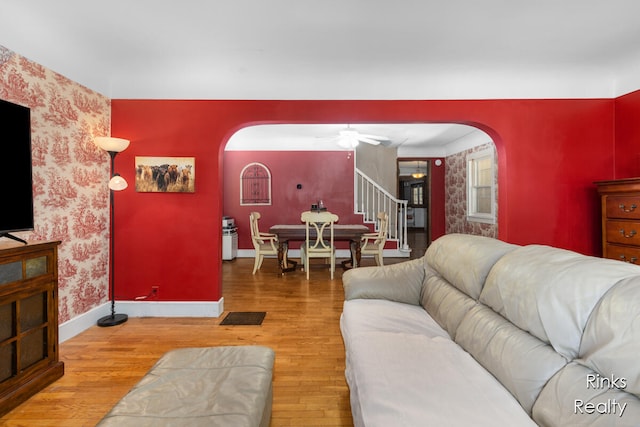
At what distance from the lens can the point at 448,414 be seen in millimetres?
1103

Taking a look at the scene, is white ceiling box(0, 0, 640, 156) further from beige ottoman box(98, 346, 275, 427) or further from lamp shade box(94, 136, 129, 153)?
beige ottoman box(98, 346, 275, 427)

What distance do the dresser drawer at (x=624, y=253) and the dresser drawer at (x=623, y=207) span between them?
0.29 m

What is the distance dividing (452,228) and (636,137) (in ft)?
13.6

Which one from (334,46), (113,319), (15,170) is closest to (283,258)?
(113,319)

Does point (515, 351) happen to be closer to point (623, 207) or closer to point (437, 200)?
point (623, 207)

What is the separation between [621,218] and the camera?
306 cm

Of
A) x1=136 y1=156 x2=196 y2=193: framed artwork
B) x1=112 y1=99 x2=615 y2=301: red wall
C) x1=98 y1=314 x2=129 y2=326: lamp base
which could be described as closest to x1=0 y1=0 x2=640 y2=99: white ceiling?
x1=112 y1=99 x2=615 y2=301: red wall

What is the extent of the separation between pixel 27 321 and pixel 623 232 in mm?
4792

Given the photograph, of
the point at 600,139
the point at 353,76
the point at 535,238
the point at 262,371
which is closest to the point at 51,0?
the point at 353,76

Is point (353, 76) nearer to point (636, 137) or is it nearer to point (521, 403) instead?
point (636, 137)

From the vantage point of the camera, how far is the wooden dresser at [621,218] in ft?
9.53

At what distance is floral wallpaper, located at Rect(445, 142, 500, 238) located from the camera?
6367mm

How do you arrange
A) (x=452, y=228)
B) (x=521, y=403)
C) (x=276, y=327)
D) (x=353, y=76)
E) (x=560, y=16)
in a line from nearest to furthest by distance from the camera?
(x=521, y=403) < (x=560, y=16) < (x=276, y=327) < (x=353, y=76) < (x=452, y=228)

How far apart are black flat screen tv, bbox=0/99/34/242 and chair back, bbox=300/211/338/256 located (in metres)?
3.32
